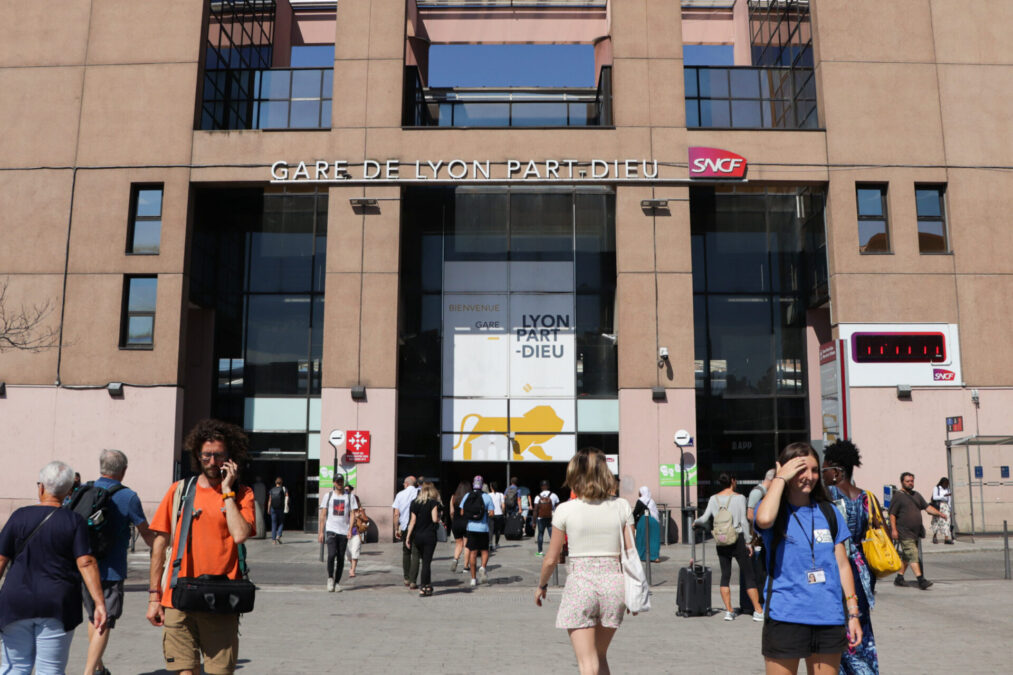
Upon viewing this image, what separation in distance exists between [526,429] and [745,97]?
12473 mm

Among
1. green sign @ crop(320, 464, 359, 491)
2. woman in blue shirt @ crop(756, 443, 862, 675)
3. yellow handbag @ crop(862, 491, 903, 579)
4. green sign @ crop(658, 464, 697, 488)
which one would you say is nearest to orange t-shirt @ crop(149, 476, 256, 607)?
woman in blue shirt @ crop(756, 443, 862, 675)

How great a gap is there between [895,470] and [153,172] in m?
22.3

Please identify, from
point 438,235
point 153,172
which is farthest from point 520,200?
point 153,172

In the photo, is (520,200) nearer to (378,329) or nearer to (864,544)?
(378,329)

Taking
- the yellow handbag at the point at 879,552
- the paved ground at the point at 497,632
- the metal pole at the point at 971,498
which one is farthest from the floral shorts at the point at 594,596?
the metal pole at the point at 971,498

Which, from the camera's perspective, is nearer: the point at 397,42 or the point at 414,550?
the point at 414,550

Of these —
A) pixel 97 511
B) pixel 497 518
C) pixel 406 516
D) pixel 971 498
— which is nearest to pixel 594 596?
pixel 97 511

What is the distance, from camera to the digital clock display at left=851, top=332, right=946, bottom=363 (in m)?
23.3

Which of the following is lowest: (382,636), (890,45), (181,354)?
(382,636)

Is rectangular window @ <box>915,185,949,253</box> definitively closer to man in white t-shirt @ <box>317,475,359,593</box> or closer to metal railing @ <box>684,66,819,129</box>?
metal railing @ <box>684,66,819,129</box>

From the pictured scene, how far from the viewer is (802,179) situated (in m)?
24.4

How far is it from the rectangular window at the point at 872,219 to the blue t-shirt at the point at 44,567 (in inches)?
905

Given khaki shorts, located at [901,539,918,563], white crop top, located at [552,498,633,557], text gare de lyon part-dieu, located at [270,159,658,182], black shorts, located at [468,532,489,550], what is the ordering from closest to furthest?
white crop top, located at [552,498,633,557] < khaki shorts, located at [901,539,918,563] < black shorts, located at [468,532,489,550] < text gare de lyon part-dieu, located at [270,159,658,182]

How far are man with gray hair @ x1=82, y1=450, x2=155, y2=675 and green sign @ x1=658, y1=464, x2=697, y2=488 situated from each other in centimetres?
1799
